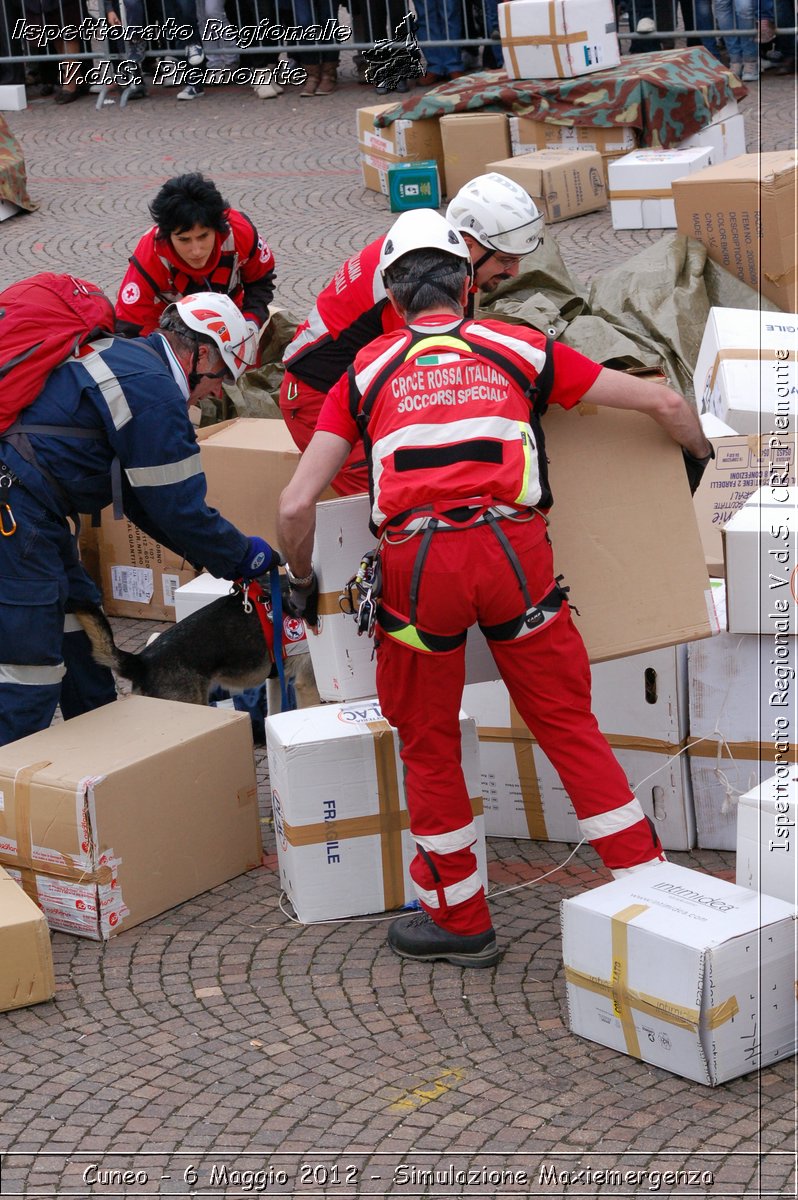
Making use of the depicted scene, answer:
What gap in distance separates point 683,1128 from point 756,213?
17.1ft

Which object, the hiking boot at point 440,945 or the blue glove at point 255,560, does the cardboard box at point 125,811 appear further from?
the hiking boot at point 440,945

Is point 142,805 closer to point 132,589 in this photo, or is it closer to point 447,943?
point 447,943

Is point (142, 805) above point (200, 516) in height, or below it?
below

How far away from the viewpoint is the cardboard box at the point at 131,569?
6645mm

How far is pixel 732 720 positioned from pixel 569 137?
7.79 meters

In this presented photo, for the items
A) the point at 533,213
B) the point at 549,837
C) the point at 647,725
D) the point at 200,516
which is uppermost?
the point at 533,213

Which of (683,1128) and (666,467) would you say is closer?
(683,1128)

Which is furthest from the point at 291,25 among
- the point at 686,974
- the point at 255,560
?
the point at 686,974

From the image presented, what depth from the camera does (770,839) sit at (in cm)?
389

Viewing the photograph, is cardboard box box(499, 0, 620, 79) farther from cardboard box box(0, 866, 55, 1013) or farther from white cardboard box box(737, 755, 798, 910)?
cardboard box box(0, 866, 55, 1013)

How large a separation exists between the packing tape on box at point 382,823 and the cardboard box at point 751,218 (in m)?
4.13

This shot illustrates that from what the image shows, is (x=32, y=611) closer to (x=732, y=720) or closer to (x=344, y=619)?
(x=344, y=619)

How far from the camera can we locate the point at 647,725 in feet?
15.3

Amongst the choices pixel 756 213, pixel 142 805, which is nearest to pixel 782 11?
pixel 756 213
